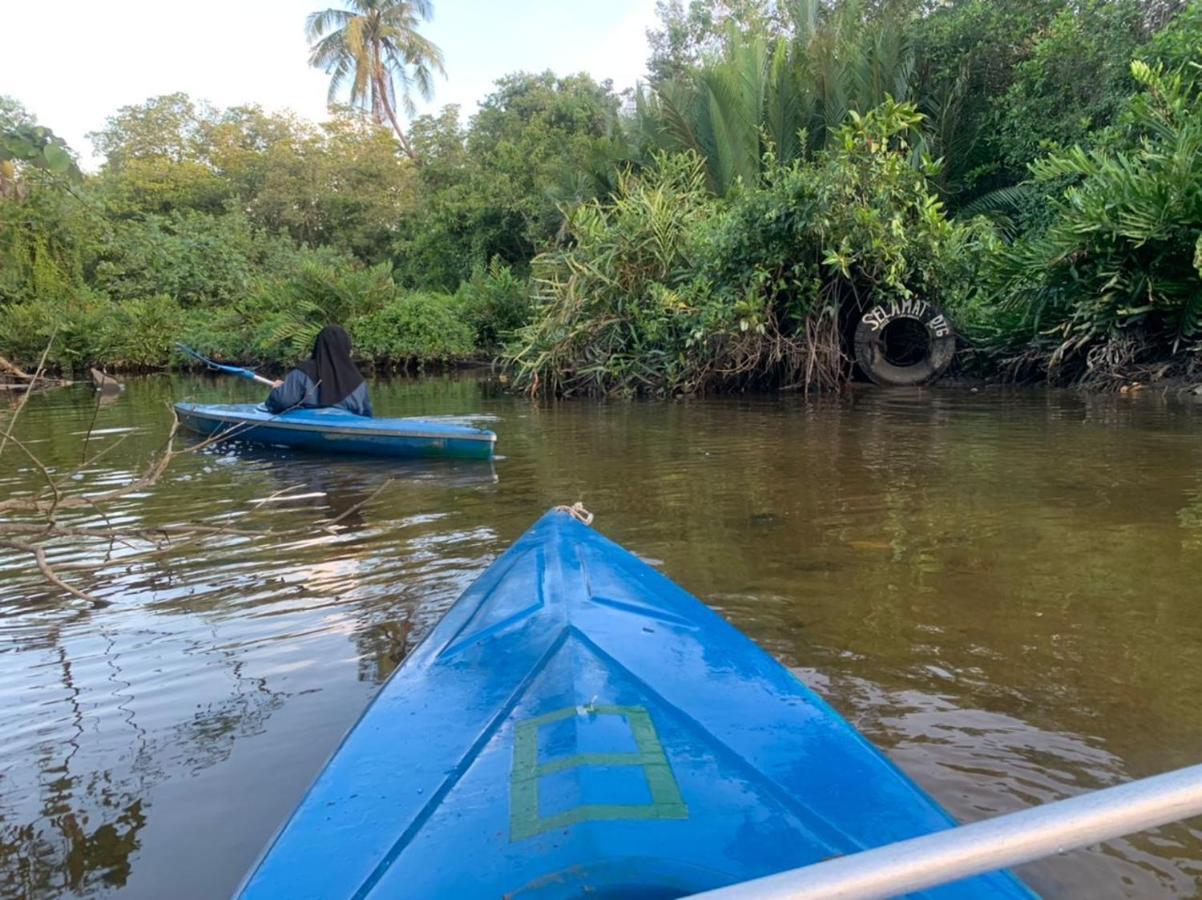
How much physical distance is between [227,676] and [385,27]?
33.0 meters

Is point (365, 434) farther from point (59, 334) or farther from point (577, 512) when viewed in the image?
point (59, 334)

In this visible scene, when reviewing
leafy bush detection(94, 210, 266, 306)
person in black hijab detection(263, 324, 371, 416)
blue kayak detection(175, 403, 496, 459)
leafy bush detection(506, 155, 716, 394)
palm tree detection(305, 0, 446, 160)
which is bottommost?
blue kayak detection(175, 403, 496, 459)

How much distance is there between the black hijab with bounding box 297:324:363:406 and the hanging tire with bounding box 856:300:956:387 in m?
7.07

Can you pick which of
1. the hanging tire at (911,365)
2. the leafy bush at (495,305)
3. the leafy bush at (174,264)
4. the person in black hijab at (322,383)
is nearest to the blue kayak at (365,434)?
the person in black hijab at (322,383)

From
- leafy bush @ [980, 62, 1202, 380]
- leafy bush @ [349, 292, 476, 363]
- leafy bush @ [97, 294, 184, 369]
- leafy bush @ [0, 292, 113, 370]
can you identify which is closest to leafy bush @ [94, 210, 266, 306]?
leafy bush @ [0, 292, 113, 370]

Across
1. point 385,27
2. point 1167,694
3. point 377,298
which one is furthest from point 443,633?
point 385,27

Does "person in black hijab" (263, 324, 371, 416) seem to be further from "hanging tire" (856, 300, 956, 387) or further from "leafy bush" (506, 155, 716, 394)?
"hanging tire" (856, 300, 956, 387)

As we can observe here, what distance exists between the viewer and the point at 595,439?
8719mm

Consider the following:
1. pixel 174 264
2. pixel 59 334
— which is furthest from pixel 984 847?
pixel 174 264

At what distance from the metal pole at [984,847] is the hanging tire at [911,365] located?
11616mm

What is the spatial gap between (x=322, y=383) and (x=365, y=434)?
3.59ft

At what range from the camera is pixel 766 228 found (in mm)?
11633

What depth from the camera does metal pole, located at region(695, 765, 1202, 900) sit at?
3.01 ft

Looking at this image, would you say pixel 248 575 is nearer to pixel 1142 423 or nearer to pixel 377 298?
pixel 1142 423
